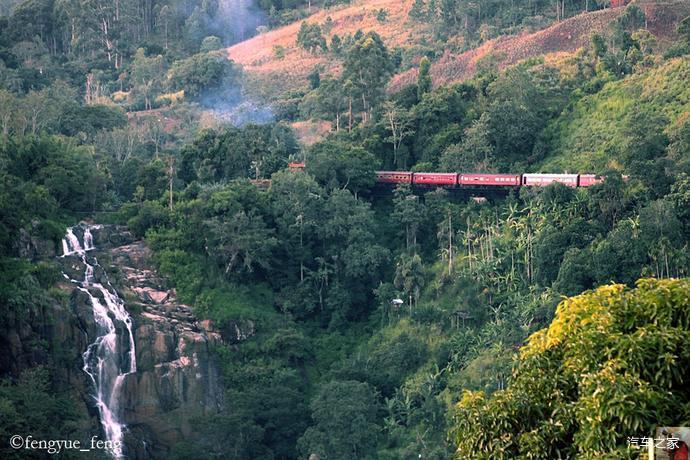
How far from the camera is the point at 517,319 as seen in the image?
4488 cm

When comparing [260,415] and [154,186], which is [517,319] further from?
[154,186]

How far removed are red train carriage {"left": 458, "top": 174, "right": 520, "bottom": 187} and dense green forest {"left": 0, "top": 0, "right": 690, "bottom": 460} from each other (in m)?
0.71

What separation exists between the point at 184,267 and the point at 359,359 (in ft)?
23.3

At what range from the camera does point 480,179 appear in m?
51.2

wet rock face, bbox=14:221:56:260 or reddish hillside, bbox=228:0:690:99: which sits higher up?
reddish hillside, bbox=228:0:690:99

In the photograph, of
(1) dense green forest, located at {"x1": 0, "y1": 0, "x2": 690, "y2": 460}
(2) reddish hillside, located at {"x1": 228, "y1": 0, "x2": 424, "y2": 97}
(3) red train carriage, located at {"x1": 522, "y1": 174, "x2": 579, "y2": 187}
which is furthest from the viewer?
(2) reddish hillside, located at {"x1": 228, "y1": 0, "x2": 424, "y2": 97}

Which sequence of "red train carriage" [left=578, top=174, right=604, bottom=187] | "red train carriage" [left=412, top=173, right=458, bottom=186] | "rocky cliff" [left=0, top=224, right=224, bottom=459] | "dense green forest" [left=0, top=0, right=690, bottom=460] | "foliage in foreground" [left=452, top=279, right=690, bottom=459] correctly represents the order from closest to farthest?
"foliage in foreground" [left=452, top=279, right=690, bottom=459] < "dense green forest" [left=0, top=0, right=690, bottom=460] < "rocky cliff" [left=0, top=224, right=224, bottom=459] < "red train carriage" [left=578, top=174, right=604, bottom=187] < "red train carriage" [left=412, top=173, right=458, bottom=186]

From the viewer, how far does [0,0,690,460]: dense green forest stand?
42.9 metres

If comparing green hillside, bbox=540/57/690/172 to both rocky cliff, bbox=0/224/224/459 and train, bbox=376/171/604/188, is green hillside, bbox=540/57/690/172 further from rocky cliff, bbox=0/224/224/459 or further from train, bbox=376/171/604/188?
rocky cliff, bbox=0/224/224/459

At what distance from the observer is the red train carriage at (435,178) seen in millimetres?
51969

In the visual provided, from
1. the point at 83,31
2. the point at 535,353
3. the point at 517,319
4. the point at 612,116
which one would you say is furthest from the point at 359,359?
the point at 83,31

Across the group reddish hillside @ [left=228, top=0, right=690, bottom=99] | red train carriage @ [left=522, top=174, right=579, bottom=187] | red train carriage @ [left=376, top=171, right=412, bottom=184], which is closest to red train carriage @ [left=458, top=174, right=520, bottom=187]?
red train carriage @ [left=522, top=174, right=579, bottom=187]

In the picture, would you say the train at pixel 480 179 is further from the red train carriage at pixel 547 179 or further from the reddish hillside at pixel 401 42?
the reddish hillside at pixel 401 42

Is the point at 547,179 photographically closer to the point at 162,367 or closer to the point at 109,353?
the point at 162,367
